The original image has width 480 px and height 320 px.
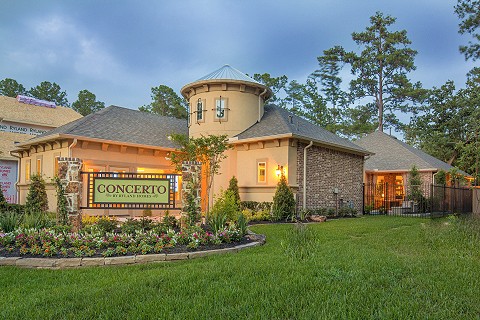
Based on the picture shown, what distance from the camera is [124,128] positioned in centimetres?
1750

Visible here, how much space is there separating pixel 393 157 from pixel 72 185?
2226cm

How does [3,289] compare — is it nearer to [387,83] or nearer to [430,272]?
[430,272]

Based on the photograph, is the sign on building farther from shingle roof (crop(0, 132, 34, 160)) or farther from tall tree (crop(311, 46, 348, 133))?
tall tree (crop(311, 46, 348, 133))

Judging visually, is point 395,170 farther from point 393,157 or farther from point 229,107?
point 229,107

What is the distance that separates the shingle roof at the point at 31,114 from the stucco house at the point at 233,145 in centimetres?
708

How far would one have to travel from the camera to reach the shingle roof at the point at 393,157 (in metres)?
24.5

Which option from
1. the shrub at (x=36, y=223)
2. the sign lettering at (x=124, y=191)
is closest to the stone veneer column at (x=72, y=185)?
the sign lettering at (x=124, y=191)

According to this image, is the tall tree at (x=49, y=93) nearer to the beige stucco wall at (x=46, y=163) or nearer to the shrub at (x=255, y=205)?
the beige stucco wall at (x=46, y=163)

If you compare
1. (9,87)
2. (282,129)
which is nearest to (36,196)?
(282,129)

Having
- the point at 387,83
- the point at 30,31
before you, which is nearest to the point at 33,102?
the point at 30,31

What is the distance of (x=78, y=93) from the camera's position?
48.9 metres

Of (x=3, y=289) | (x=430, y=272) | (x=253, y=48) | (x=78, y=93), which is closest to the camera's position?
(x=3, y=289)

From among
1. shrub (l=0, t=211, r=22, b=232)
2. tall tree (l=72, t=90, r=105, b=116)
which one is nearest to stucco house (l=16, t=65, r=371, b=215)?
shrub (l=0, t=211, r=22, b=232)

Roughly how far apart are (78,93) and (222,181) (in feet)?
127
